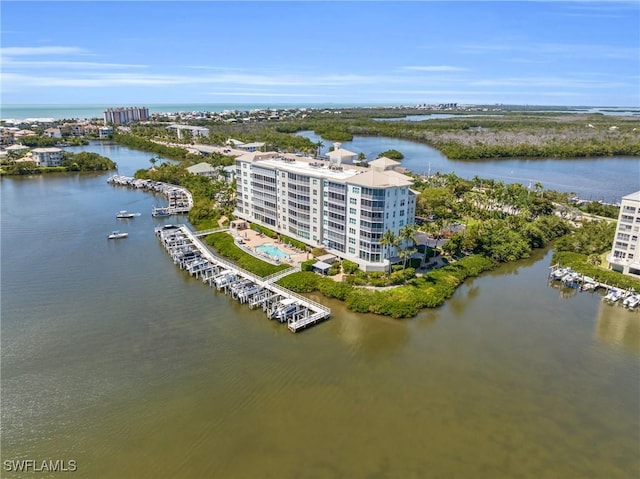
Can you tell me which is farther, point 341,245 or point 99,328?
point 341,245

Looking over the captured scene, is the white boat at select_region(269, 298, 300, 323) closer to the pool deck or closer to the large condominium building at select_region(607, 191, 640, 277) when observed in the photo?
the pool deck

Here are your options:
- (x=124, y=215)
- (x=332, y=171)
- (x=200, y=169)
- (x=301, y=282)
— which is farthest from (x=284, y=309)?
(x=200, y=169)

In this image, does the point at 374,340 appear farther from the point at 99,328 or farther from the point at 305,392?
the point at 99,328

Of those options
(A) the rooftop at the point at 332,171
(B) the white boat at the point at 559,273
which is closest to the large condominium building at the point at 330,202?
(A) the rooftop at the point at 332,171

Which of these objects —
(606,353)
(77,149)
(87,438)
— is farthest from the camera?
(77,149)

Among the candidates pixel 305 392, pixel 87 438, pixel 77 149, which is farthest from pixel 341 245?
pixel 77 149

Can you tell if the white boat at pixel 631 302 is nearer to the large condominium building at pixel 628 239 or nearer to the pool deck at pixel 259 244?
the large condominium building at pixel 628 239
